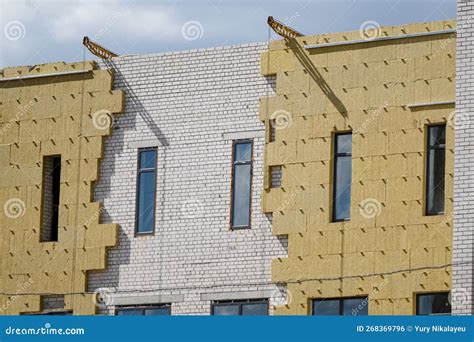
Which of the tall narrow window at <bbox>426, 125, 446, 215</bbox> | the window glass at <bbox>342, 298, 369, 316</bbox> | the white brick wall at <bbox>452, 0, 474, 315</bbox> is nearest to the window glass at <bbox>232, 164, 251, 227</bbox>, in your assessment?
the window glass at <bbox>342, 298, 369, 316</bbox>

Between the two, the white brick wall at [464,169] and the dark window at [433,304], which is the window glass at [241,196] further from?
the white brick wall at [464,169]

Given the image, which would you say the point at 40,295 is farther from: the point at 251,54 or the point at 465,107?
the point at 465,107

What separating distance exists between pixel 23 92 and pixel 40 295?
12.6ft

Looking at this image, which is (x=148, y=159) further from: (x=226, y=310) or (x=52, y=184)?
(x=226, y=310)

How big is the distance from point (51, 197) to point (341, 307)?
623cm

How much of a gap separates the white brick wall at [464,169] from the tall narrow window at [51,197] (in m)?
8.28

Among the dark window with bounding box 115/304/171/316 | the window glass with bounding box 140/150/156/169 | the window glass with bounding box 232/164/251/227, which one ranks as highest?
the window glass with bounding box 140/150/156/169

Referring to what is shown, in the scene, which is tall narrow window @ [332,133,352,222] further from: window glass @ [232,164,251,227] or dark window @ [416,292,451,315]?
dark window @ [416,292,451,315]

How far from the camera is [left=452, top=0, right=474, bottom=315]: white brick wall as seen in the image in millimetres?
24859

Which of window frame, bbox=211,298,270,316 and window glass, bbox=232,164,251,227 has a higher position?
window glass, bbox=232,164,251,227

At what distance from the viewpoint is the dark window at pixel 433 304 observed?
26.2 meters

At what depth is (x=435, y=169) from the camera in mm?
26859

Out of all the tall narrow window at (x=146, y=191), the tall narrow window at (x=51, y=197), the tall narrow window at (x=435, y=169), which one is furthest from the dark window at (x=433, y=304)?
the tall narrow window at (x=51, y=197)

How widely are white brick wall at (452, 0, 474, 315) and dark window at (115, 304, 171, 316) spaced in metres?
5.95
